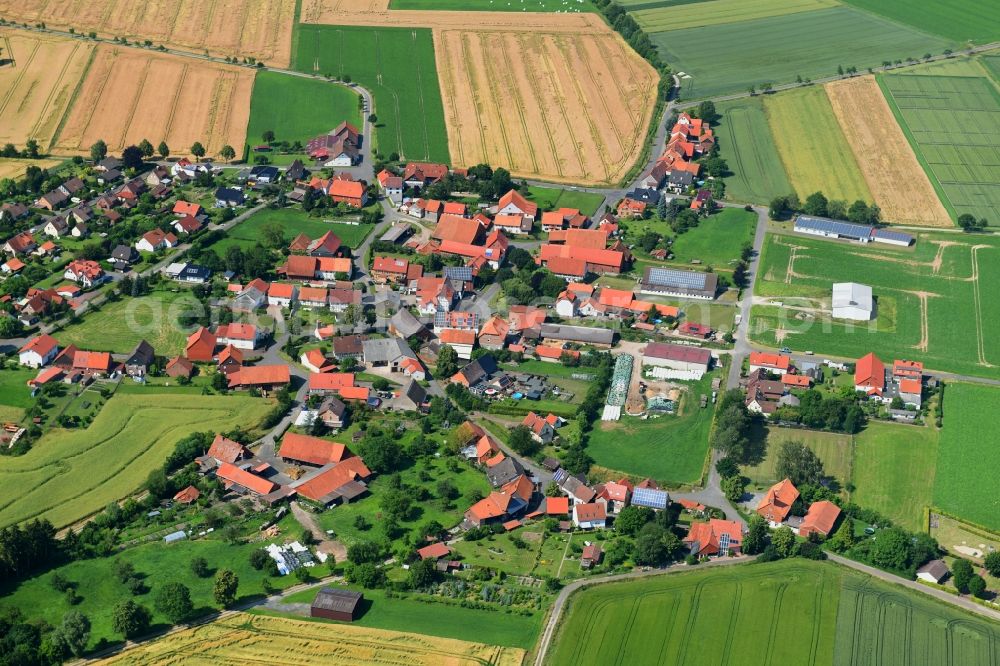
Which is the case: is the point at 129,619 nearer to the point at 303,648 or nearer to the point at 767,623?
the point at 303,648

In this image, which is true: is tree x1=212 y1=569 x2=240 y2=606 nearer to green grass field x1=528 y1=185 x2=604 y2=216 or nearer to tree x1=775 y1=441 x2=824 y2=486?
tree x1=775 y1=441 x2=824 y2=486


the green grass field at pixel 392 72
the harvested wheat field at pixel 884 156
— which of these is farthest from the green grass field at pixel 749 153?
the green grass field at pixel 392 72

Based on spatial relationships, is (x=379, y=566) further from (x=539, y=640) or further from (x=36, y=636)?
(x=36, y=636)

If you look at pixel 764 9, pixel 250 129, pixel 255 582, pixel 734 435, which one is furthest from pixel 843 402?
pixel 764 9

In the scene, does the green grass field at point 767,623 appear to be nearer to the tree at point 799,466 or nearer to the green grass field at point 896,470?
the tree at point 799,466

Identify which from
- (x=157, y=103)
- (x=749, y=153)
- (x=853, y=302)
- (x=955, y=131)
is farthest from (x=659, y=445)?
(x=157, y=103)

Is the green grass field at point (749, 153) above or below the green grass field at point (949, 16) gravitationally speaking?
below

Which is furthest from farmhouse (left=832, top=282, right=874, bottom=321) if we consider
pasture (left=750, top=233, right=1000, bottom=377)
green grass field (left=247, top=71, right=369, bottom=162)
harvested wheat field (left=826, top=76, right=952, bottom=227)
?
green grass field (left=247, top=71, right=369, bottom=162)
